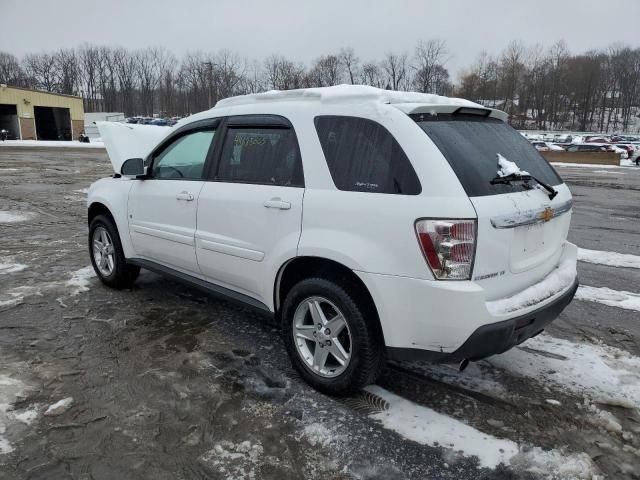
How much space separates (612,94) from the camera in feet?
330

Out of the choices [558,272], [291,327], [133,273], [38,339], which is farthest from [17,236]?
[558,272]

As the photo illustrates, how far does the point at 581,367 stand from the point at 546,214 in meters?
1.34

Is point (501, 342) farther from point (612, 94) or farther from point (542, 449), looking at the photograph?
point (612, 94)

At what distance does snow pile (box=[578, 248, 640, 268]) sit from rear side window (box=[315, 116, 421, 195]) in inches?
195

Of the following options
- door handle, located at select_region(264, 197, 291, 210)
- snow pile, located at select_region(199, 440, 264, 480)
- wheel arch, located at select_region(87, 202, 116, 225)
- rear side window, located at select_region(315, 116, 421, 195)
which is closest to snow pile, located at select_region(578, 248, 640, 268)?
rear side window, located at select_region(315, 116, 421, 195)

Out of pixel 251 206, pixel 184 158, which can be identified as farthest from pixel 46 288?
pixel 251 206

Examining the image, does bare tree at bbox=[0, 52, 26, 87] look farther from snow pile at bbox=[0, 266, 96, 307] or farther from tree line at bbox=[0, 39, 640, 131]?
snow pile at bbox=[0, 266, 96, 307]

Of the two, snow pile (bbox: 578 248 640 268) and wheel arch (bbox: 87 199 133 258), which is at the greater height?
wheel arch (bbox: 87 199 133 258)

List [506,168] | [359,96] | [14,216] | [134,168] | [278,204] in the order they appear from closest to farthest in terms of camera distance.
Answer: [506,168] → [359,96] → [278,204] → [134,168] → [14,216]

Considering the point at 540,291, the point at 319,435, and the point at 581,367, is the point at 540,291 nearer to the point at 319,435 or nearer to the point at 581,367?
the point at 581,367

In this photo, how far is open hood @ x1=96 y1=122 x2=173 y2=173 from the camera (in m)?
6.02

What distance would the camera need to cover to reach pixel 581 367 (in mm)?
3656

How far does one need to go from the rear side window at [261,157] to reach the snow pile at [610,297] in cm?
354

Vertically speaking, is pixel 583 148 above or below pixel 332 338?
above
